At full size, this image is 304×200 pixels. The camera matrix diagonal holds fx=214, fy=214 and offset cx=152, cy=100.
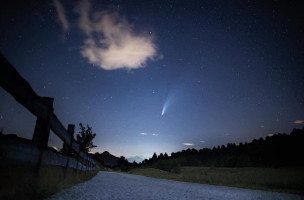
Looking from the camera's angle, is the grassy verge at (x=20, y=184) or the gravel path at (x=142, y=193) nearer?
the grassy verge at (x=20, y=184)

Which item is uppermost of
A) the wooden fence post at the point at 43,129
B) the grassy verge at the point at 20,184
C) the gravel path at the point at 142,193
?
the wooden fence post at the point at 43,129

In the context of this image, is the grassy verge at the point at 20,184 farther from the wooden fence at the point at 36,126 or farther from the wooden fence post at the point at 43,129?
the wooden fence post at the point at 43,129

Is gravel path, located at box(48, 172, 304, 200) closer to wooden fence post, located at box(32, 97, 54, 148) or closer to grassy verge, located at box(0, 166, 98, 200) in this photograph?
grassy verge, located at box(0, 166, 98, 200)

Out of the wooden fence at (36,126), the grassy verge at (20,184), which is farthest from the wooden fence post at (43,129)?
Answer: the grassy verge at (20,184)

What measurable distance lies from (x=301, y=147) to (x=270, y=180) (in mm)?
75643

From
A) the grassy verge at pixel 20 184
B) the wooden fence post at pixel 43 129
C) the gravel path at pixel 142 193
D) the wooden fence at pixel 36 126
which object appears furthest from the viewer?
the gravel path at pixel 142 193

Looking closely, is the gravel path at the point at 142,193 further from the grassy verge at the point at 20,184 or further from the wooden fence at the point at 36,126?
the wooden fence at the point at 36,126

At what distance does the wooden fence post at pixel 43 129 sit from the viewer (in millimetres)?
2604

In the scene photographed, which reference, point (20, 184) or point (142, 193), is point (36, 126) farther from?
point (142, 193)

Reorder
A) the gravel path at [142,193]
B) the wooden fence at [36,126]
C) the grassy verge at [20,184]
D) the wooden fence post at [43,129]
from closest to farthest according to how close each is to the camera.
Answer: the wooden fence at [36,126], the grassy verge at [20,184], the wooden fence post at [43,129], the gravel path at [142,193]

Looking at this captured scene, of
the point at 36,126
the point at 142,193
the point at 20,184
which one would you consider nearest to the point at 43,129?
the point at 36,126

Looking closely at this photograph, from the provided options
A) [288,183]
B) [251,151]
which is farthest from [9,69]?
[251,151]

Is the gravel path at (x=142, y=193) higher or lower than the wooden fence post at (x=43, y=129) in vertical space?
lower

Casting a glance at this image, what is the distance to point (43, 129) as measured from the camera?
2.73 metres
